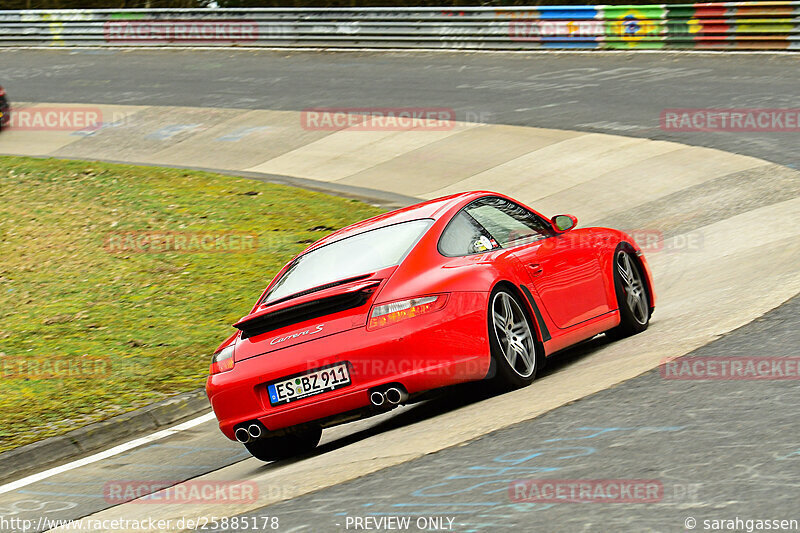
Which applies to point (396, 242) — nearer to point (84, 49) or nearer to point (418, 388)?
point (418, 388)

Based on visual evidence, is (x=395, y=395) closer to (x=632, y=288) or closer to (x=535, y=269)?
(x=535, y=269)

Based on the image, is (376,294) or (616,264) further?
(616,264)

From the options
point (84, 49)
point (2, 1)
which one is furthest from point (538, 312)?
point (2, 1)

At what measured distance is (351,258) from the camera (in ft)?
24.8

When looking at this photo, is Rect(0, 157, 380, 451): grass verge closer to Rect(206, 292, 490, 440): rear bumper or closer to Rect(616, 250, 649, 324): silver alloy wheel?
Rect(206, 292, 490, 440): rear bumper

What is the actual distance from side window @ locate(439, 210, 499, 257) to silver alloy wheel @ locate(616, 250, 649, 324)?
1.55m

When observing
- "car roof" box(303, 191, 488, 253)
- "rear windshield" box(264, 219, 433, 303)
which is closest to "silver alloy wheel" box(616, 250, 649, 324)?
"car roof" box(303, 191, 488, 253)

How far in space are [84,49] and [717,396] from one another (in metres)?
31.6

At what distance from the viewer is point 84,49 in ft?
114

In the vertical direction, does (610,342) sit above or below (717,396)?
below

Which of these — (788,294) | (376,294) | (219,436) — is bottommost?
(219,436)

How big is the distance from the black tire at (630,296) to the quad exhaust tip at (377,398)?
8.95ft

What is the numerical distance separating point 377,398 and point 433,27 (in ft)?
75.3

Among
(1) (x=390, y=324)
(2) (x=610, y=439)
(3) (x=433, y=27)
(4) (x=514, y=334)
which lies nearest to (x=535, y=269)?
(4) (x=514, y=334)
